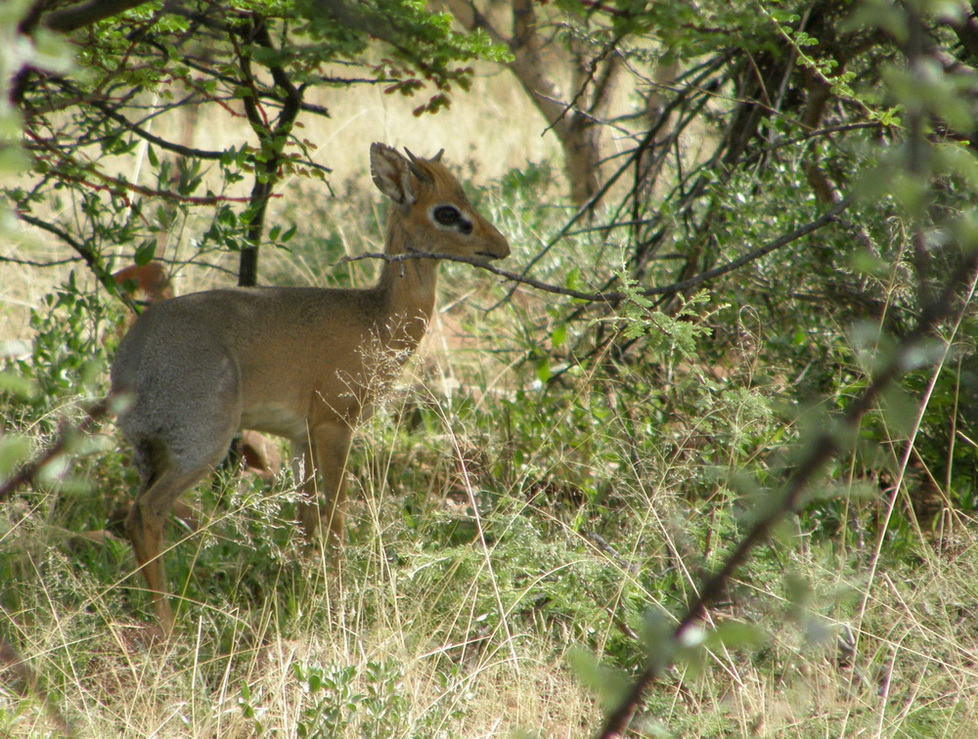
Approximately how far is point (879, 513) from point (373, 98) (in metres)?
9.64

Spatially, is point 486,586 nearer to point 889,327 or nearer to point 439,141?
point 889,327

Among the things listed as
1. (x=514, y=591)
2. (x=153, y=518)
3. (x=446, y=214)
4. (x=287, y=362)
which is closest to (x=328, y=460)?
(x=287, y=362)

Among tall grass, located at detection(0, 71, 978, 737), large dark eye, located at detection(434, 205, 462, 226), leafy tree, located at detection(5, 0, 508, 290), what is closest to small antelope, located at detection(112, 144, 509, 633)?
large dark eye, located at detection(434, 205, 462, 226)

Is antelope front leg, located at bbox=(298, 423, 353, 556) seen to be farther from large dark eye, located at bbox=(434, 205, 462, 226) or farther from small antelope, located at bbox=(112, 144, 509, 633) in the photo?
large dark eye, located at bbox=(434, 205, 462, 226)

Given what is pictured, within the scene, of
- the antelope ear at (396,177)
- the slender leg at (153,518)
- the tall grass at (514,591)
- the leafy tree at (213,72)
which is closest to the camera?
the tall grass at (514,591)

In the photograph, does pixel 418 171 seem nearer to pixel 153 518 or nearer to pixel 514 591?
pixel 153 518

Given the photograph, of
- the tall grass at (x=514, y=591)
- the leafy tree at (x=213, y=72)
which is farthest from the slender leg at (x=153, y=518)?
the leafy tree at (x=213, y=72)

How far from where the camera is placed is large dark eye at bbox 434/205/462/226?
5012 mm

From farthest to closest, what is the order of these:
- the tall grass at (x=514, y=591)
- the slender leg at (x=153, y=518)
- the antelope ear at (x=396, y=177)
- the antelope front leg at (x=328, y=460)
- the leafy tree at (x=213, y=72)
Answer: the antelope ear at (x=396, y=177) < the antelope front leg at (x=328, y=460) < the slender leg at (x=153, y=518) < the leafy tree at (x=213, y=72) < the tall grass at (x=514, y=591)

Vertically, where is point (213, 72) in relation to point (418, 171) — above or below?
above

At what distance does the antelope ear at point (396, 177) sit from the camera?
494 centimetres

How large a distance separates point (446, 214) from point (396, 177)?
32cm

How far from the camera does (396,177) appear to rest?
505 centimetres

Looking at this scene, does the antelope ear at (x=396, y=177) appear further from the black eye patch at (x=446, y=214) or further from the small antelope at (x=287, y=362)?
the black eye patch at (x=446, y=214)
